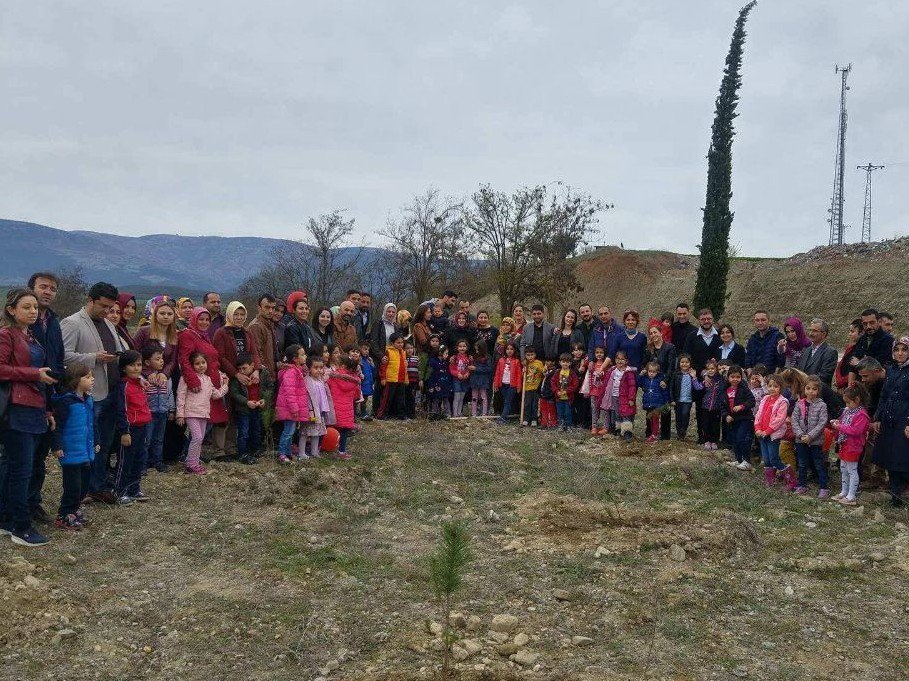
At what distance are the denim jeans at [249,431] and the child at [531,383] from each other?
4.80m

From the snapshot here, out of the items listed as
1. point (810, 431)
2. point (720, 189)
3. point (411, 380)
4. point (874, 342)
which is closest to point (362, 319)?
point (411, 380)

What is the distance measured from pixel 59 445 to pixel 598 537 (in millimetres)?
4429

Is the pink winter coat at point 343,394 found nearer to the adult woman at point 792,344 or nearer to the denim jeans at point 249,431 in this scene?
the denim jeans at point 249,431

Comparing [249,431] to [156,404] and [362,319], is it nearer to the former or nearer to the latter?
[156,404]

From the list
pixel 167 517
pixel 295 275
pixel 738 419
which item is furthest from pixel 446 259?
pixel 167 517

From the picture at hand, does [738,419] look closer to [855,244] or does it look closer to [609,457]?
[609,457]

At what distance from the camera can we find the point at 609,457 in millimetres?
9773

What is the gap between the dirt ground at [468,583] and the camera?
4.09 meters

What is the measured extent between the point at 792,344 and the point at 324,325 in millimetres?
6374

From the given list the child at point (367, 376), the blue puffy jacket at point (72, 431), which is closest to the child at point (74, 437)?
the blue puffy jacket at point (72, 431)

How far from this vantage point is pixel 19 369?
526 centimetres

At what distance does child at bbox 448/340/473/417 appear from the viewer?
12.3 meters

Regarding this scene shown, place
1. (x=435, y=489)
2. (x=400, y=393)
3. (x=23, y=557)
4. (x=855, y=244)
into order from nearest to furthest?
(x=23, y=557)
(x=435, y=489)
(x=400, y=393)
(x=855, y=244)

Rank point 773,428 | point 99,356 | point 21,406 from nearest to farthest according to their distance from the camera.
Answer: point 21,406 → point 99,356 → point 773,428
